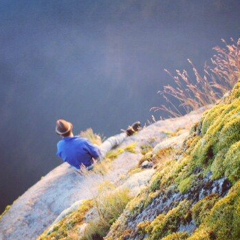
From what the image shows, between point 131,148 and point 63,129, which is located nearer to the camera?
point 63,129

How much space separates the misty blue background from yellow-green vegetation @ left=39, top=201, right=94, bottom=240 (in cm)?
3514

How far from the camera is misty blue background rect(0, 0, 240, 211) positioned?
41.8 metres

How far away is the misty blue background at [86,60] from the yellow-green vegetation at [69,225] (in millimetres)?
35142

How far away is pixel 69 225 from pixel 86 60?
4322cm

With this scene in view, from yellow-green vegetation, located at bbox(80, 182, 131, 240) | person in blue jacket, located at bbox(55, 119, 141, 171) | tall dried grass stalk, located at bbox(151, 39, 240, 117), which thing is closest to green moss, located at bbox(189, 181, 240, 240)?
yellow-green vegetation, located at bbox(80, 182, 131, 240)

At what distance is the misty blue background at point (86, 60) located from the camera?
4178 centimetres

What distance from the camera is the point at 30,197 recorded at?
9.28 meters

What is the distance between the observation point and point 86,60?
47562mm

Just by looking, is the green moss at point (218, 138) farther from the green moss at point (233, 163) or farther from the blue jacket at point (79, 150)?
the blue jacket at point (79, 150)

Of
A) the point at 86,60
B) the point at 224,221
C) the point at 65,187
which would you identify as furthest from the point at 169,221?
the point at 86,60

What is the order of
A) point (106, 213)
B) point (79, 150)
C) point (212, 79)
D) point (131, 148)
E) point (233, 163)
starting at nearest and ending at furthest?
point (233, 163) → point (106, 213) → point (212, 79) → point (79, 150) → point (131, 148)

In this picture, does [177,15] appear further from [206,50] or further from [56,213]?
[56,213]

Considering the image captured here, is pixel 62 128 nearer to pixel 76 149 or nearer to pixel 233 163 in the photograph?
Answer: pixel 76 149

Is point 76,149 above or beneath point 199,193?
above
